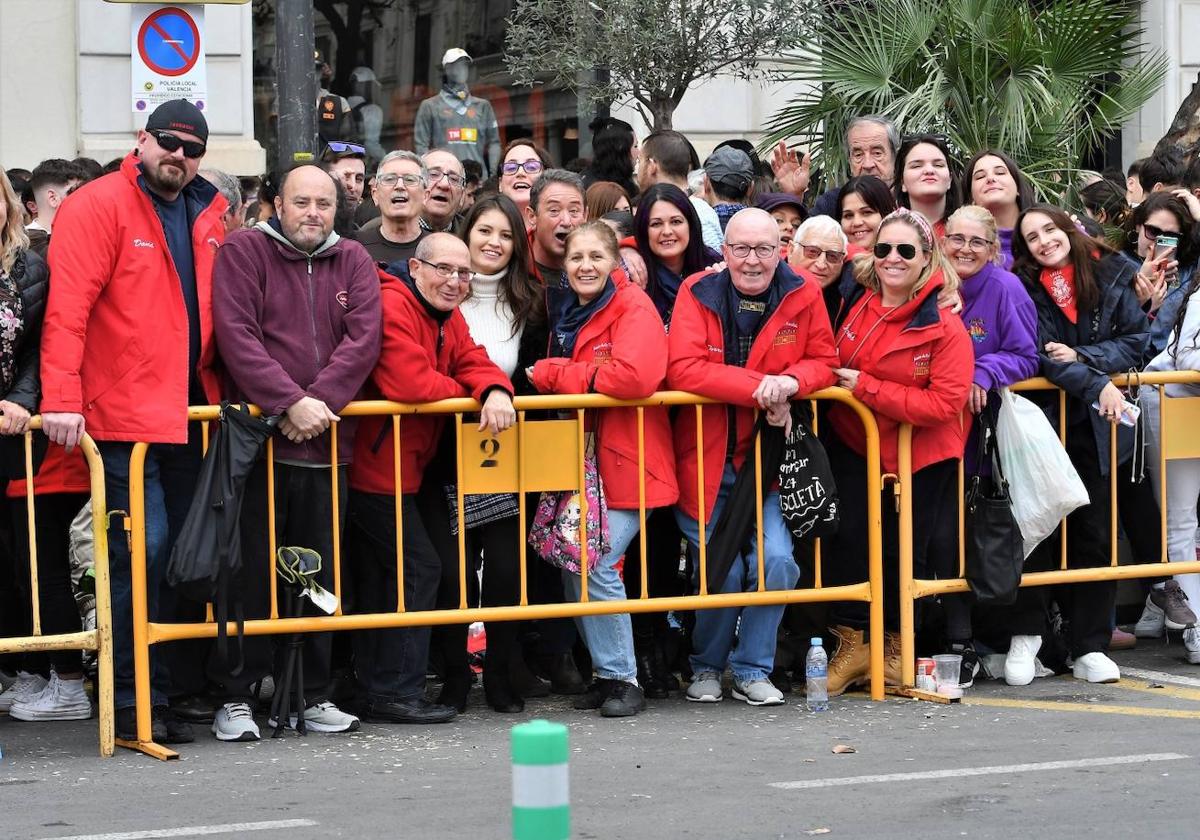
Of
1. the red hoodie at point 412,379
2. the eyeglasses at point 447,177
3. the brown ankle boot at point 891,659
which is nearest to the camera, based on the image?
the red hoodie at point 412,379

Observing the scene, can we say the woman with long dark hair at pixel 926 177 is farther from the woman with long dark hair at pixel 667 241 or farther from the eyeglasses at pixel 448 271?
the eyeglasses at pixel 448 271

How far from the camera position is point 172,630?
733cm

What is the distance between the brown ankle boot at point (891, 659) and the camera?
820 centimetres

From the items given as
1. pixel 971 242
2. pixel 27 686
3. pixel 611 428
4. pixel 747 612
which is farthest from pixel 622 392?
pixel 27 686

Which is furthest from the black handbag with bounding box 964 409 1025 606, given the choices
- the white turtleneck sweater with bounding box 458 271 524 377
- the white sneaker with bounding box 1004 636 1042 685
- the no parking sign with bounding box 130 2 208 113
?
the no parking sign with bounding box 130 2 208 113

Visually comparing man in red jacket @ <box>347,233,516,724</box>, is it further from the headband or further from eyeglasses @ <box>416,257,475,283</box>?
the headband

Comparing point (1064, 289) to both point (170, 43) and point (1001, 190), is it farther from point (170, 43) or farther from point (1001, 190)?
point (170, 43)

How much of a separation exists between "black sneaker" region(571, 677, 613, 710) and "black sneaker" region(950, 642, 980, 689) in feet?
5.15

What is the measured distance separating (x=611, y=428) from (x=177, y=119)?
2030mm

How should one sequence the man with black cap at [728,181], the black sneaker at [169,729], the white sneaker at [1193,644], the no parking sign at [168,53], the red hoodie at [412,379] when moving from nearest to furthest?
the black sneaker at [169,729] → the red hoodie at [412,379] → the white sneaker at [1193,644] → the man with black cap at [728,181] → the no parking sign at [168,53]

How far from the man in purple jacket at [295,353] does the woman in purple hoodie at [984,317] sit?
252 centimetres

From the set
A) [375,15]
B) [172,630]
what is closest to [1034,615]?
[172,630]

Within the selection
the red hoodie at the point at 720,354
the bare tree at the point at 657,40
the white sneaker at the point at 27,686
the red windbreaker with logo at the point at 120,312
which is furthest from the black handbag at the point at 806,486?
the bare tree at the point at 657,40

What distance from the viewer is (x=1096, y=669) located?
849cm
